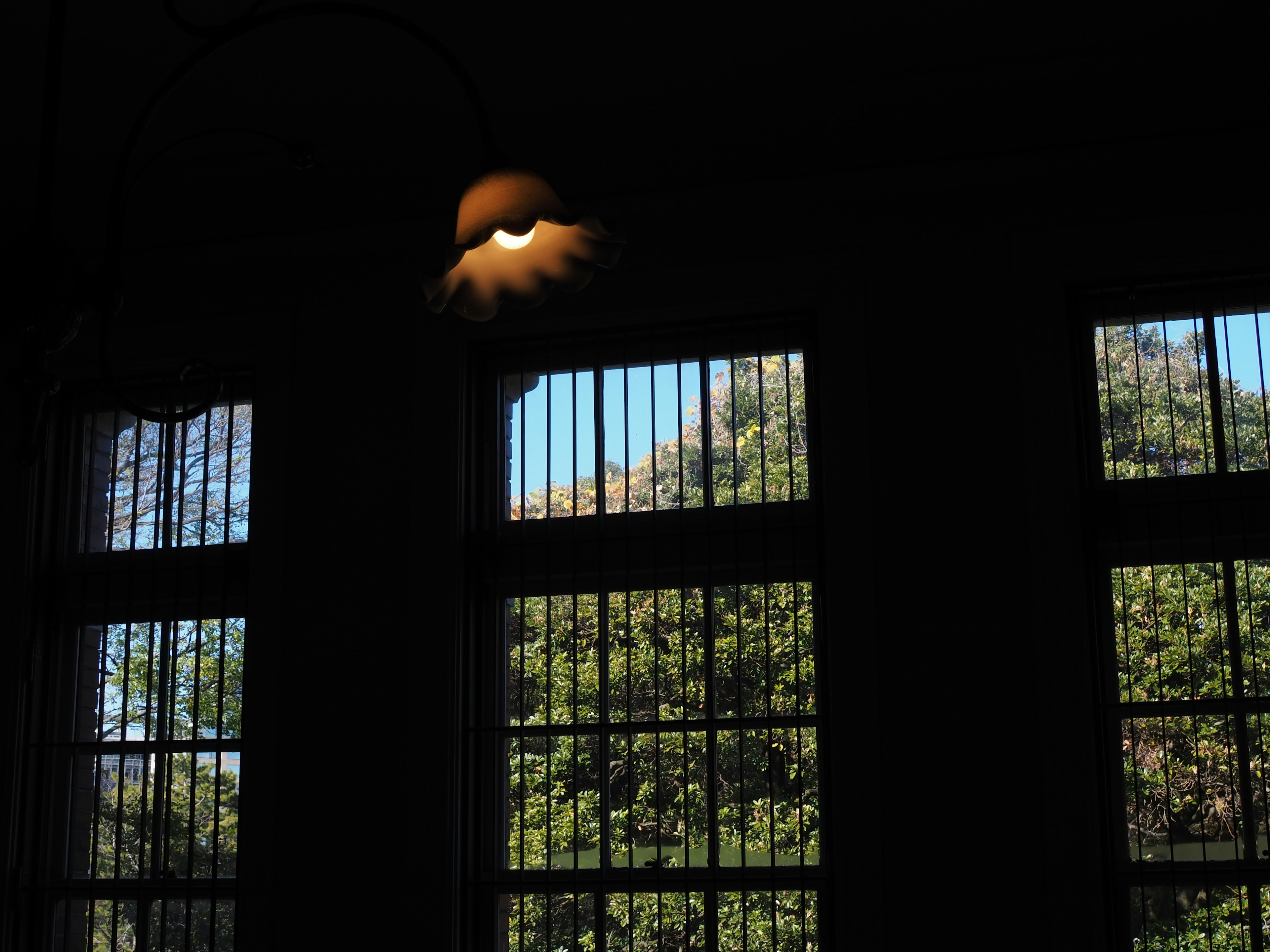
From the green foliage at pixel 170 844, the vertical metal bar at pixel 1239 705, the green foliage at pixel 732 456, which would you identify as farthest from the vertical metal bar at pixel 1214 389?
the green foliage at pixel 170 844

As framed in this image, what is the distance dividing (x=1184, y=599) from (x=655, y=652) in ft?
4.09

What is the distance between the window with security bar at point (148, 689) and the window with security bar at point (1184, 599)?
2.18 metres

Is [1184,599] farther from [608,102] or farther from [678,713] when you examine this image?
[608,102]

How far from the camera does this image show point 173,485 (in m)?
3.59

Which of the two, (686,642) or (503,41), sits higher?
(503,41)

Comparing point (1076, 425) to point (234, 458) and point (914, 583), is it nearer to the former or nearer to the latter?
point (914, 583)

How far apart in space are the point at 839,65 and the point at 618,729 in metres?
1.72

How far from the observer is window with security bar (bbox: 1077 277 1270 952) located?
9.28 ft

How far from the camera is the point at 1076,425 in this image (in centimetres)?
311

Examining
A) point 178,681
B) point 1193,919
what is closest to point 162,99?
point 178,681

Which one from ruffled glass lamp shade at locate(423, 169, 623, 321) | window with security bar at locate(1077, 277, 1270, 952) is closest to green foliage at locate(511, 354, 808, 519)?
window with security bar at locate(1077, 277, 1270, 952)

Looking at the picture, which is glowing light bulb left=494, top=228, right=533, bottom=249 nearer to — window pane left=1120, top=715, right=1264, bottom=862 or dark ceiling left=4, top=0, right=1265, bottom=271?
dark ceiling left=4, top=0, right=1265, bottom=271

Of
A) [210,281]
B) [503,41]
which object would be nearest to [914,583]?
[503,41]

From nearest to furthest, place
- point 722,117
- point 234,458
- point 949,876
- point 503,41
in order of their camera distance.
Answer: point 949,876, point 503,41, point 722,117, point 234,458
